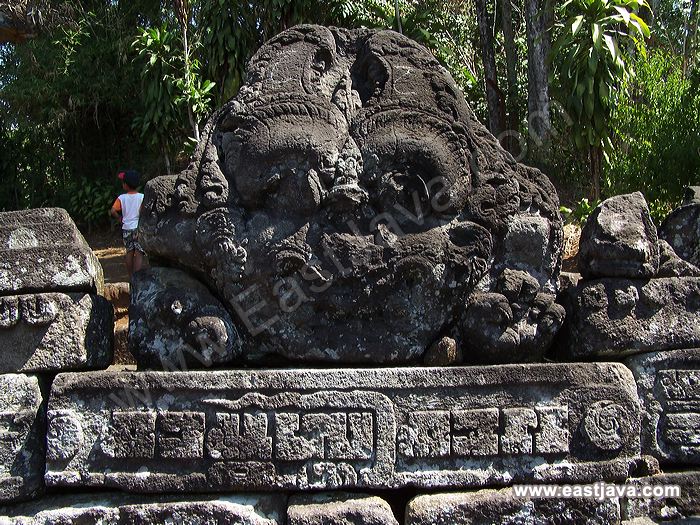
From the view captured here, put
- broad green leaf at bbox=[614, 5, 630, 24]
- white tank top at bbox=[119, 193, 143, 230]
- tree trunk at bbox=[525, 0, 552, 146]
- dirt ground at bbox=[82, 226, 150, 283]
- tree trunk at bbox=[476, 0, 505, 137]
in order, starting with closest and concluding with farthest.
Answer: white tank top at bbox=[119, 193, 143, 230], broad green leaf at bbox=[614, 5, 630, 24], tree trunk at bbox=[525, 0, 552, 146], dirt ground at bbox=[82, 226, 150, 283], tree trunk at bbox=[476, 0, 505, 137]

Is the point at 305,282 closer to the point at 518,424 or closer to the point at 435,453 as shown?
the point at 435,453

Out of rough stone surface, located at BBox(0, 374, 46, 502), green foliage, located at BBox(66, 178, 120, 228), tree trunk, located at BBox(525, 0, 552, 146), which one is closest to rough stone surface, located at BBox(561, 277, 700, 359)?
rough stone surface, located at BBox(0, 374, 46, 502)

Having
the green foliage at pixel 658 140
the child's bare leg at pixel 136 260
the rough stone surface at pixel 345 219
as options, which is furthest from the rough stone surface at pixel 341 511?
the green foliage at pixel 658 140

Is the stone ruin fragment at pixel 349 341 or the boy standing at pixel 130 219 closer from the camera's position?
the stone ruin fragment at pixel 349 341

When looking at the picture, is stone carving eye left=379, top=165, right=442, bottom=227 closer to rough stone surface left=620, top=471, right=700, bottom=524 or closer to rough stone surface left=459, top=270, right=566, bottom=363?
A: rough stone surface left=459, top=270, right=566, bottom=363

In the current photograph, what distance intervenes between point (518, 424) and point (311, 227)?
111 cm

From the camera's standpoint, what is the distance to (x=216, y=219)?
8.66 ft

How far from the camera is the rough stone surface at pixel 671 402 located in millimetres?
2732

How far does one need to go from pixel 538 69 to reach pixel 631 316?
7512mm

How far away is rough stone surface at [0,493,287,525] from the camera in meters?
2.47

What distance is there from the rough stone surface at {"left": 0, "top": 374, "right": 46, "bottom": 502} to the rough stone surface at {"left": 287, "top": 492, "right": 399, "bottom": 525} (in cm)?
100

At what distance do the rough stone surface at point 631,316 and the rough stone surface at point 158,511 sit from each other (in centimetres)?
136

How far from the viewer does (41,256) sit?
2670 mm

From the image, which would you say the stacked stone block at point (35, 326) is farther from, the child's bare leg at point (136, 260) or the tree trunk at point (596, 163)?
the tree trunk at point (596, 163)
